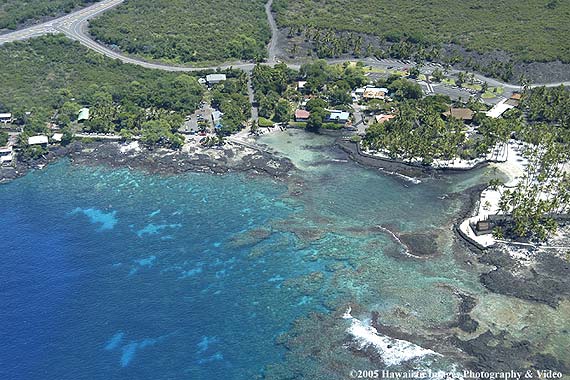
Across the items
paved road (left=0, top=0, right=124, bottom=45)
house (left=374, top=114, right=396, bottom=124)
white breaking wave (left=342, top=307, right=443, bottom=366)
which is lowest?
white breaking wave (left=342, top=307, right=443, bottom=366)

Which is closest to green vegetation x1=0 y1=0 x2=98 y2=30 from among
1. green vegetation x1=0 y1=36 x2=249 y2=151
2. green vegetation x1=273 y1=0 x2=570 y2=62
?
green vegetation x1=0 y1=36 x2=249 y2=151

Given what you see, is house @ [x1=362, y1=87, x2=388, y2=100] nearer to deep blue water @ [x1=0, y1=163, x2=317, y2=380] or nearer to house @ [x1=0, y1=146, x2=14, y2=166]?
deep blue water @ [x1=0, y1=163, x2=317, y2=380]

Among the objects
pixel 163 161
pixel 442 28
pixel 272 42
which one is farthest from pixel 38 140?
pixel 442 28

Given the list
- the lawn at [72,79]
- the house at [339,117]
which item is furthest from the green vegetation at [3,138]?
the house at [339,117]

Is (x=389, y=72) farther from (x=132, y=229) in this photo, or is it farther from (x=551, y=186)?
(x=132, y=229)

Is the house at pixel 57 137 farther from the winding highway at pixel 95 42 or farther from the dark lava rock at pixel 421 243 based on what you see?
the dark lava rock at pixel 421 243

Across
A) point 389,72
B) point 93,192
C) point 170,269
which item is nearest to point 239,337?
point 170,269
